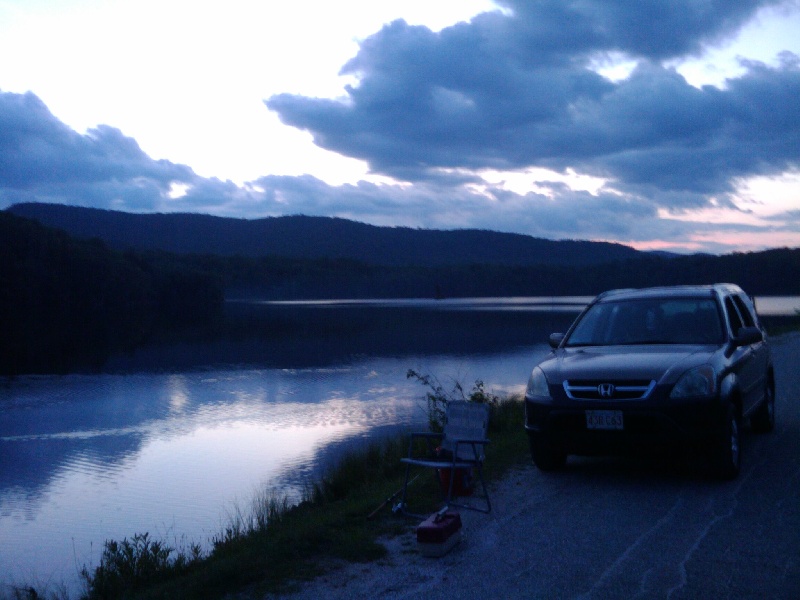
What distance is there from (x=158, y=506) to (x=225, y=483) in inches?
52.2

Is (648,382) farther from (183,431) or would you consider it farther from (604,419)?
(183,431)

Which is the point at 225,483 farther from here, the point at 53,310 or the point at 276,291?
the point at 276,291

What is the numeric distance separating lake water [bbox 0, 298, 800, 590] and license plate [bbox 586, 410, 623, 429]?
4593mm

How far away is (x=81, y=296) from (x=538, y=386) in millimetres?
71746

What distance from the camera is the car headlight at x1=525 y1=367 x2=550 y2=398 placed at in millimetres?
7430

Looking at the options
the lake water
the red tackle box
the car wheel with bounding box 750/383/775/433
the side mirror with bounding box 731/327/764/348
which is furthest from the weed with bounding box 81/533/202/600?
the car wheel with bounding box 750/383/775/433

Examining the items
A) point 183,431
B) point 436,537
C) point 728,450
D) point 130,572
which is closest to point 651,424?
point 728,450

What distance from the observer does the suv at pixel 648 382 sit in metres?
6.88

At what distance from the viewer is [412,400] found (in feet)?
62.2

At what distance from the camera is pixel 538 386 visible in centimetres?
756

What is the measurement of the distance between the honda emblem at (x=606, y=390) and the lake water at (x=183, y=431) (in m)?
4.77

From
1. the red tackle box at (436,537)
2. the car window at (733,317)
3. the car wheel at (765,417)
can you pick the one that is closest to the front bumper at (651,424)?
the car window at (733,317)

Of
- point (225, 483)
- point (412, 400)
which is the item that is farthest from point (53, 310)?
point (225, 483)

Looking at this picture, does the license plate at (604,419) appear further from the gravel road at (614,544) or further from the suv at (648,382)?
A: the gravel road at (614,544)
